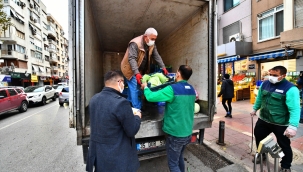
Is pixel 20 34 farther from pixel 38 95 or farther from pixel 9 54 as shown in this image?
pixel 38 95

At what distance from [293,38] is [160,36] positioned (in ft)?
24.7

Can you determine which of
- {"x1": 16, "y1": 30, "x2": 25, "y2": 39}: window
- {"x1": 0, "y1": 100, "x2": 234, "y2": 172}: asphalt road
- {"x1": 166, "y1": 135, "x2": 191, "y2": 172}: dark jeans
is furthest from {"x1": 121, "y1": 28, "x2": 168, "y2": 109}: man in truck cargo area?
{"x1": 16, "y1": 30, "x2": 25, "y2": 39}: window

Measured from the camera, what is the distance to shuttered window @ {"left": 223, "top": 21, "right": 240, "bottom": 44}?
42.7 ft

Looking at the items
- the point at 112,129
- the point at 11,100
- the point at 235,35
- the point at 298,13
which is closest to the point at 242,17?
the point at 235,35

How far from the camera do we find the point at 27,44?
2752 cm

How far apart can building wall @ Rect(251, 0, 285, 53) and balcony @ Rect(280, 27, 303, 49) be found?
5.17 feet

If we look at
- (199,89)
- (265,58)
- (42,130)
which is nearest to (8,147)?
(42,130)

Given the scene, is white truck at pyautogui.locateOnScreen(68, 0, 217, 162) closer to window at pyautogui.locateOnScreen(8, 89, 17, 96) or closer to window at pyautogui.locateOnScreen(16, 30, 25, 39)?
window at pyautogui.locateOnScreen(8, 89, 17, 96)

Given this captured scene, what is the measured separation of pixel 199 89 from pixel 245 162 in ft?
5.28

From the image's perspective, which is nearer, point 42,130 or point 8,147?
point 8,147

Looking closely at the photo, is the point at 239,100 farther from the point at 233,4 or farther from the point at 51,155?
the point at 51,155

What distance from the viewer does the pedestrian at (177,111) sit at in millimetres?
2127

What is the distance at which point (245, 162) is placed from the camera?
121 inches

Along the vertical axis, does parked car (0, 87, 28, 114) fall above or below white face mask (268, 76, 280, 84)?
below
